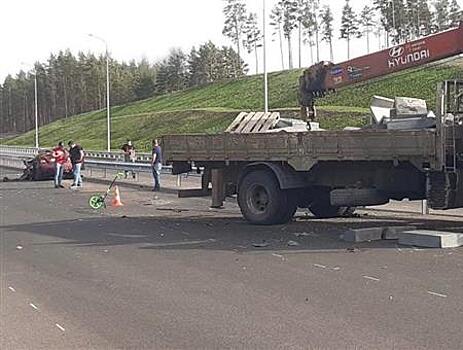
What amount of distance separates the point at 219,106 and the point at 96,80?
57049mm

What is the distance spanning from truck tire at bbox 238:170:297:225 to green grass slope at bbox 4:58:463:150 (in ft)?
122

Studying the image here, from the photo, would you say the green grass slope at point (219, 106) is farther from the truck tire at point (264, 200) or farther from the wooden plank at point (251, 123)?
the truck tire at point (264, 200)

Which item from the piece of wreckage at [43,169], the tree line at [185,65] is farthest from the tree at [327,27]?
the piece of wreckage at [43,169]

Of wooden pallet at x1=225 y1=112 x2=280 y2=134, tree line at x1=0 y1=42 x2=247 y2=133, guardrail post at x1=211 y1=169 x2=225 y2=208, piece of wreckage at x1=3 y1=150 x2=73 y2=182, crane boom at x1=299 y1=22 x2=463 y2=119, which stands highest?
tree line at x1=0 y1=42 x2=247 y2=133

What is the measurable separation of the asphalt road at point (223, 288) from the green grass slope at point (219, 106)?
39475mm

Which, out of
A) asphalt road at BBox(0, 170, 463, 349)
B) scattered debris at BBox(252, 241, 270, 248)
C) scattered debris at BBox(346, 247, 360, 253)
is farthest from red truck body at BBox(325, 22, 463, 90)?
scattered debris at BBox(252, 241, 270, 248)

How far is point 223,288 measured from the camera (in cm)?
942

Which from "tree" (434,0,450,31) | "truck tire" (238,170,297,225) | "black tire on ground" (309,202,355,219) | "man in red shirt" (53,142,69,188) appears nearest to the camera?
"truck tire" (238,170,297,225)

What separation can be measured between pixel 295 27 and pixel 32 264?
109m

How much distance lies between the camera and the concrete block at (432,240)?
1231cm

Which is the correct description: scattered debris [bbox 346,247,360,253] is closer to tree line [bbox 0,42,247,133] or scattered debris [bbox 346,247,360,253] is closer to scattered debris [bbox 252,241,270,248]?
scattered debris [bbox 252,241,270,248]

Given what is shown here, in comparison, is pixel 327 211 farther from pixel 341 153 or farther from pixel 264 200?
pixel 341 153

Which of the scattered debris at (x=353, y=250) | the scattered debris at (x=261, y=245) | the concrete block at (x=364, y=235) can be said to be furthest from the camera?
the concrete block at (x=364, y=235)

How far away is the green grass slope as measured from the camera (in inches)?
2680
